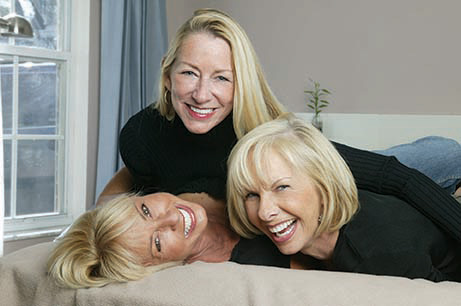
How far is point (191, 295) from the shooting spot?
3.69 feet

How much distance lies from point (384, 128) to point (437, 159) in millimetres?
917

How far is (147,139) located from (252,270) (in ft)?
3.29

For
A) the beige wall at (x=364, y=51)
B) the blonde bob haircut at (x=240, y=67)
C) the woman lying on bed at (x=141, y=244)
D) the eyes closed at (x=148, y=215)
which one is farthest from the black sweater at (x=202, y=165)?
the beige wall at (x=364, y=51)

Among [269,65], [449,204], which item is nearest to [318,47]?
[269,65]

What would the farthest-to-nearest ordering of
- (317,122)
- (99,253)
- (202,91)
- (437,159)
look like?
(317,122) < (437,159) < (202,91) < (99,253)

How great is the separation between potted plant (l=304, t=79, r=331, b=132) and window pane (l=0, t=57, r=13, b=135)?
182 centimetres

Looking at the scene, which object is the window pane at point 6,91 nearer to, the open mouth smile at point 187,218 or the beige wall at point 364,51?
the beige wall at point 364,51

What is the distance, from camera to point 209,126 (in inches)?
73.6

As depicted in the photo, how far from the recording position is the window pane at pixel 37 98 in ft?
12.2

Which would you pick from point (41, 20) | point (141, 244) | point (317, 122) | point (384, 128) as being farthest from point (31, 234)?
point (141, 244)

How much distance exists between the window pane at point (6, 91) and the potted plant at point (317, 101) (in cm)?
182

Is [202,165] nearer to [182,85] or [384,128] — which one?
[182,85]

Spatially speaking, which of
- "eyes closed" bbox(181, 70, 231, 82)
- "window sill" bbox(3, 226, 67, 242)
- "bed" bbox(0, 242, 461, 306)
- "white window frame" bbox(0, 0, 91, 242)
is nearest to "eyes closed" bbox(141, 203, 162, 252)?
"bed" bbox(0, 242, 461, 306)

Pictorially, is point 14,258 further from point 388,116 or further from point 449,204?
point 388,116
